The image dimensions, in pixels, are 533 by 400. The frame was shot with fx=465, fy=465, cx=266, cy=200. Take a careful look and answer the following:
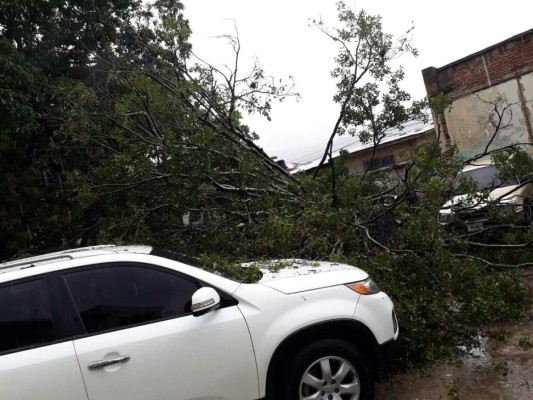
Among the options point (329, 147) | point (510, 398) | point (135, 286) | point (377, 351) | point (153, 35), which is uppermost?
point (153, 35)

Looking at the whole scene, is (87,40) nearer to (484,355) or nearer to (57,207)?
(57,207)

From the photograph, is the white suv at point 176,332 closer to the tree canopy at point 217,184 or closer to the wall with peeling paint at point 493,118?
the tree canopy at point 217,184

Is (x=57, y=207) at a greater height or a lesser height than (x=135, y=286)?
greater

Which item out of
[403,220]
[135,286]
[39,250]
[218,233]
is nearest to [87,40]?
[39,250]

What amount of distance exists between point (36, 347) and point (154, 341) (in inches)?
26.9

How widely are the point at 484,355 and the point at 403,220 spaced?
1997 millimetres

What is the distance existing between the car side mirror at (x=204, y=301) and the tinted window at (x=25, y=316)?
86 centimetres

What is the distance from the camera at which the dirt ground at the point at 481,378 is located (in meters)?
3.63

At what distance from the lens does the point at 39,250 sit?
7.79 metres

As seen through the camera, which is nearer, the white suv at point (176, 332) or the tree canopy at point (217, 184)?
the white suv at point (176, 332)

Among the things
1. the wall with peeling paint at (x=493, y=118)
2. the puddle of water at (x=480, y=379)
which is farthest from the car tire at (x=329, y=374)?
the wall with peeling paint at (x=493, y=118)

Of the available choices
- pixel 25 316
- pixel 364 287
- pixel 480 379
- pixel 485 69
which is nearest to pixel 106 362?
pixel 25 316

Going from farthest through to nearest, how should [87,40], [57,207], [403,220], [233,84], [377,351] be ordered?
[87,40] < [57,207] < [233,84] < [403,220] < [377,351]

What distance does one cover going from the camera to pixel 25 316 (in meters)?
2.84
